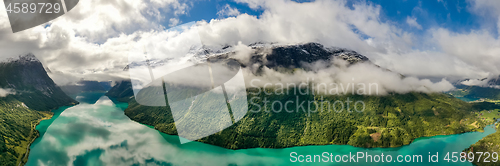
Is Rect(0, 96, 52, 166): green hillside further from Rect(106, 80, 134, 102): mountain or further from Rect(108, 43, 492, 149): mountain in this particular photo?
Rect(106, 80, 134, 102): mountain

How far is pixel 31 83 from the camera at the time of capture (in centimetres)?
6544

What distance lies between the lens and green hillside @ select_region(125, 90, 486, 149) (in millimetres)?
46625

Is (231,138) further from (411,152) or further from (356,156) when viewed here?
(411,152)

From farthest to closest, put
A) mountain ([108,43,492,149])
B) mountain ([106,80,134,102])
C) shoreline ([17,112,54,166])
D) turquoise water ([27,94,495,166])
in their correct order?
mountain ([106,80,134,102]) → mountain ([108,43,492,149]) → turquoise water ([27,94,495,166]) → shoreline ([17,112,54,166])

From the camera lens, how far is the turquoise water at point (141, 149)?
2673 centimetres

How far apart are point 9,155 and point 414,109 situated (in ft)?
286

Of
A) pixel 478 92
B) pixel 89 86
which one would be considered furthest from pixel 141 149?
pixel 478 92

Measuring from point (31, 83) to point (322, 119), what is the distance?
90156mm

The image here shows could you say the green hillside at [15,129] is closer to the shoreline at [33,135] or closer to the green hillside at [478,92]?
the shoreline at [33,135]

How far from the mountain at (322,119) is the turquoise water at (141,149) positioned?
3253 mm

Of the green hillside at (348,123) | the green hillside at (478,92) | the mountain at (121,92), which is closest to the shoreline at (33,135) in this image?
the green hillside at (348,123)

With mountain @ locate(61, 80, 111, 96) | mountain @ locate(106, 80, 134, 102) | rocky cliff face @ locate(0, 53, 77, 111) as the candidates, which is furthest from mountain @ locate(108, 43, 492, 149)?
mountain @ locate(61, 80, 111, 96)

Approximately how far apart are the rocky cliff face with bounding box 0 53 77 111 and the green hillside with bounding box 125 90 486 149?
88.2 ft

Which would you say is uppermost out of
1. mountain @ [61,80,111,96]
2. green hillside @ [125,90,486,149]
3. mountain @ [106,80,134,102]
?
green hillside @ [125,90,486,149]
